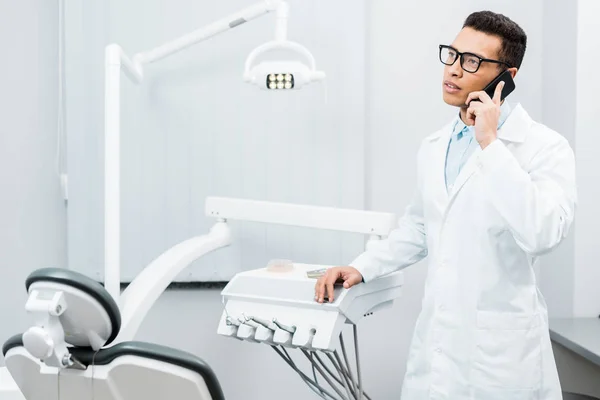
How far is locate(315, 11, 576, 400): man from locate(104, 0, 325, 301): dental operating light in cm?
51

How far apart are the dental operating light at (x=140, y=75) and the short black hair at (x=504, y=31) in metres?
0.54

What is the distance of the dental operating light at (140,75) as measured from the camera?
1.95 m

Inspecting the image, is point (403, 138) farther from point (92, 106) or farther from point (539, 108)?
point (92, 106)

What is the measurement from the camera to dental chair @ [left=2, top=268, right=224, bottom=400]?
116 centimetres

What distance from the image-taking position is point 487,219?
1680 mm

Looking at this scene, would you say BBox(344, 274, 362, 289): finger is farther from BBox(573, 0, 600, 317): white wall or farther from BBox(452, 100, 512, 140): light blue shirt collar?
BBox(573, 0, 600, 317): white wall

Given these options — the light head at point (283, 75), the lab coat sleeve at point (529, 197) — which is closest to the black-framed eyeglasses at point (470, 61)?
the lab coat sleeve at point (529, 197)

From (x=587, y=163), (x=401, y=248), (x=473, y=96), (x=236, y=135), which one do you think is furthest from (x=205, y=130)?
(x=587, y=163)

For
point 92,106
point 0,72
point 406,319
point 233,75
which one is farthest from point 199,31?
point 406,319

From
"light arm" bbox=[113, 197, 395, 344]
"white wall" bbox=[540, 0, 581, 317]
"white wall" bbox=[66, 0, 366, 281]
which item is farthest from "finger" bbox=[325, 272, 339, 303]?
"white wall" bbox=[540, 0, 581, 317]

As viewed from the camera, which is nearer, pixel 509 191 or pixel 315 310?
pixel 509 191

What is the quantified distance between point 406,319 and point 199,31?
121cm

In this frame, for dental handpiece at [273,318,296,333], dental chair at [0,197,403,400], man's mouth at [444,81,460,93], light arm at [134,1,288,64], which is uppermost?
light arm at [134,1,288,64]

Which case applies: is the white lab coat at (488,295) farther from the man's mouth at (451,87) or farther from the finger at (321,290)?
the finger at (321,290)
